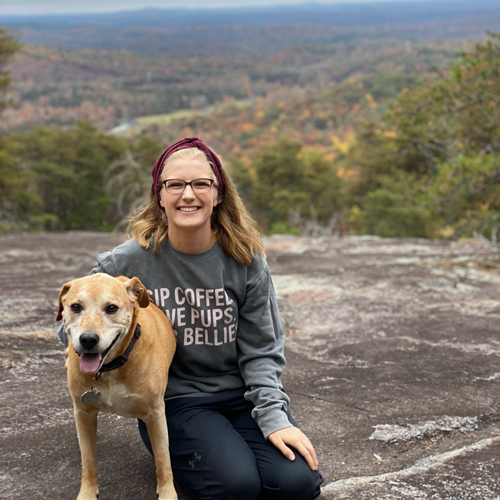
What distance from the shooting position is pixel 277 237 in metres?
9.59

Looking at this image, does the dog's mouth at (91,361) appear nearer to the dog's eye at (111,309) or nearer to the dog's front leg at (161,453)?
the dog's eye at (111,309)

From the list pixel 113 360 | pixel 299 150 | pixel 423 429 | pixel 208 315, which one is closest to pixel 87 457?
pixel 113 360

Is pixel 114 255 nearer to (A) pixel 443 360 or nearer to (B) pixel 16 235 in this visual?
(A) pixel 443 360

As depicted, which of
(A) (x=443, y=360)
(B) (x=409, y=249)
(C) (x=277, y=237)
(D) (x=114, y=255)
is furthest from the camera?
(C) (x=277, y=237)

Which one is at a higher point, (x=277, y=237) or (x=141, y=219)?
(x=141, y=219)

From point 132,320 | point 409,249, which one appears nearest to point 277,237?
point 409,249

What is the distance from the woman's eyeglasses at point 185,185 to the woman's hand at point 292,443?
3.94 ft

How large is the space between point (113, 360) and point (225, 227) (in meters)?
0.95

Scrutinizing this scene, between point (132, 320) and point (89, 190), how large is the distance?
29642 millimetres

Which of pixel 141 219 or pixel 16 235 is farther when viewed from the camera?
pixel 16 235

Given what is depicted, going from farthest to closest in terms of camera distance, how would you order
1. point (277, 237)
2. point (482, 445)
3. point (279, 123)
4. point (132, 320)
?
point (279, 123) < point (277, 237) < point (482, 445) < point (132, 320)

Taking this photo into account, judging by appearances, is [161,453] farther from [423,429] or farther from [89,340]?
[423,429]

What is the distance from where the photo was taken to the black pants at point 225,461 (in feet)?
8.26

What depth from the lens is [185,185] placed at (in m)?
2.76
